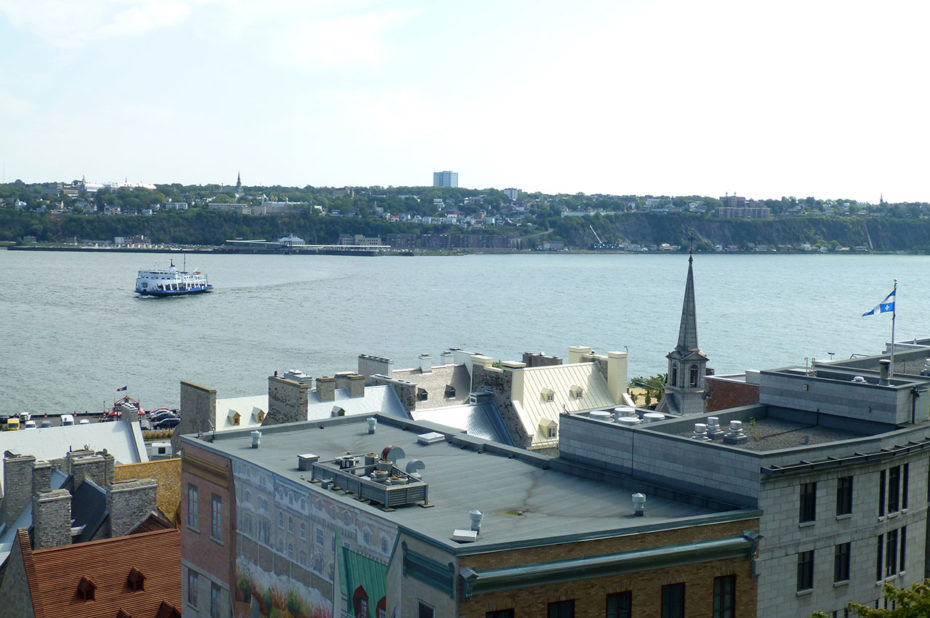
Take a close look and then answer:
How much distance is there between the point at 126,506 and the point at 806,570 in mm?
21762

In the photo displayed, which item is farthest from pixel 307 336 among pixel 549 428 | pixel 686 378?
pixel 686 378

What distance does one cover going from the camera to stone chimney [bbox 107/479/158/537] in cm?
3512

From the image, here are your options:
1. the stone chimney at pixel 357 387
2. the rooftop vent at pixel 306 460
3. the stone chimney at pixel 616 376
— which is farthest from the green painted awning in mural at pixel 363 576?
the stone chimney at pixel 616 376

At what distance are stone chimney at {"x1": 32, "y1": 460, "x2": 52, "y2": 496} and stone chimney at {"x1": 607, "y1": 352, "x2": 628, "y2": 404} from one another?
25.6 meters

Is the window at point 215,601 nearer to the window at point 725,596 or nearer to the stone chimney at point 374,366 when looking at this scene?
the window at point 725,596

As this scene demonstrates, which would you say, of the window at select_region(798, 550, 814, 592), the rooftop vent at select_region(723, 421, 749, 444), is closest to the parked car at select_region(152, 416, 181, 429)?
the rooftop vent at select_region(723, 421, 749, 444)

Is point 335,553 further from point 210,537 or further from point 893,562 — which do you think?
point 893,562

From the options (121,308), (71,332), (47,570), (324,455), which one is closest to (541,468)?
(324,455)

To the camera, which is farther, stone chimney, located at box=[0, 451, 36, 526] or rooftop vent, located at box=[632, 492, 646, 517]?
stone chimney, located at box=[0, 451, 36, 526]

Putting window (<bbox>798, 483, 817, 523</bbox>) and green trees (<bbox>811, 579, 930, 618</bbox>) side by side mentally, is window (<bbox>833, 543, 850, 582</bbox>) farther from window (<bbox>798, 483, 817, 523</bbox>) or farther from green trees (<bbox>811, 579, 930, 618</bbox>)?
green trees (<bbox>811, 579, 930, 618</bbox>)

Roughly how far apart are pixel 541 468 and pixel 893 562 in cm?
823

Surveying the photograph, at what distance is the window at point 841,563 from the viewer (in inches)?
932

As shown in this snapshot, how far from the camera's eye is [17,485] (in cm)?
3819

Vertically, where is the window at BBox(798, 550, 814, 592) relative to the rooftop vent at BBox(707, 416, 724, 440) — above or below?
below
